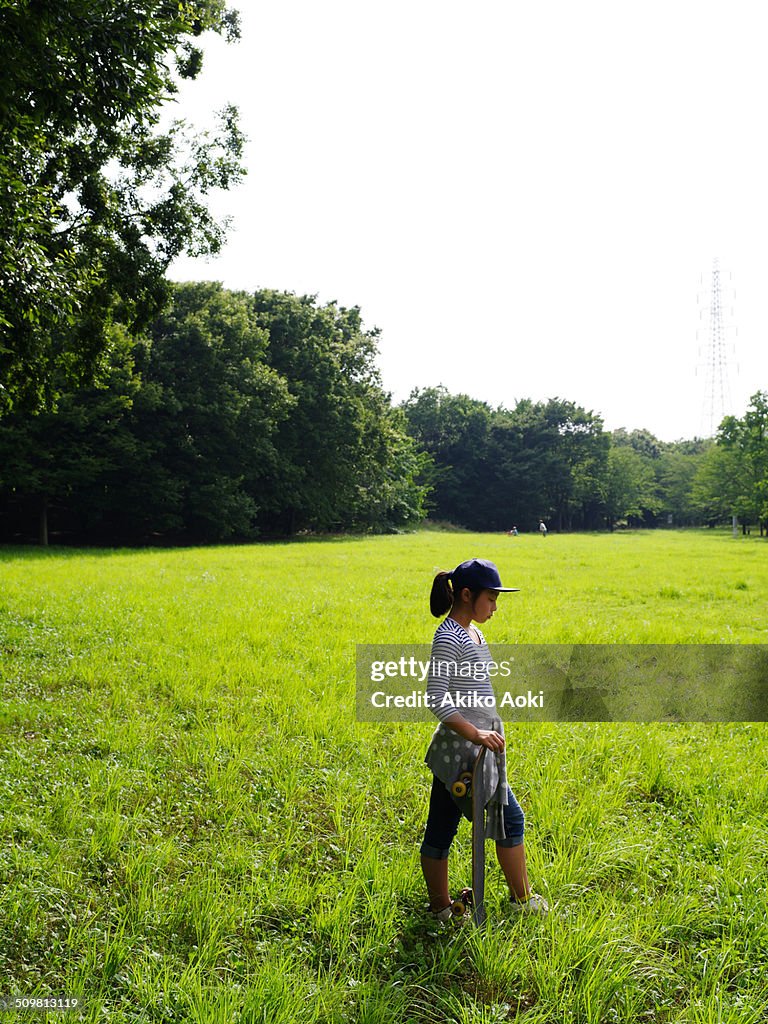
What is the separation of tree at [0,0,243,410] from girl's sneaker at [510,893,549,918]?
251 inches

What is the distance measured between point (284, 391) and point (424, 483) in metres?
36.0

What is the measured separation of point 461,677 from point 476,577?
1.37ft

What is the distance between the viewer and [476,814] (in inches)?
105

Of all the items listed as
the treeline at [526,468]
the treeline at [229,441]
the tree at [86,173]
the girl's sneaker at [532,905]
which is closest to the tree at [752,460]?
the treeline at [229,441]

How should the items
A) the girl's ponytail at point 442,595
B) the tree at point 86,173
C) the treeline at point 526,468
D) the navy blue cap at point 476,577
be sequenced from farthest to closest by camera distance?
the treeline at point 526,468 < the tree at point 86,173 < the girl's ponytail at point 442,595 < the navy blue cap at point 476,577

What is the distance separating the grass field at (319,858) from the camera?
8.41 ft

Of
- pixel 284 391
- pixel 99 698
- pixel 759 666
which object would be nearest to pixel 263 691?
pixel 99 698

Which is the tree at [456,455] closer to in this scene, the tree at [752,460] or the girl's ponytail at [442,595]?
the tree at [752,460]

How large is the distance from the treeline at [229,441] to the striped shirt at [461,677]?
9807 mm

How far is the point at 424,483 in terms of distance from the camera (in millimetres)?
67875

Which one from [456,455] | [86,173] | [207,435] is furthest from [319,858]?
[456,455]

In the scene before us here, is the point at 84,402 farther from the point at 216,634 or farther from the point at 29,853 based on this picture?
the point at 29,853

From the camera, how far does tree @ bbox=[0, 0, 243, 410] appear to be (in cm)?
574

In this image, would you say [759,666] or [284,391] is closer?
[759,666]
